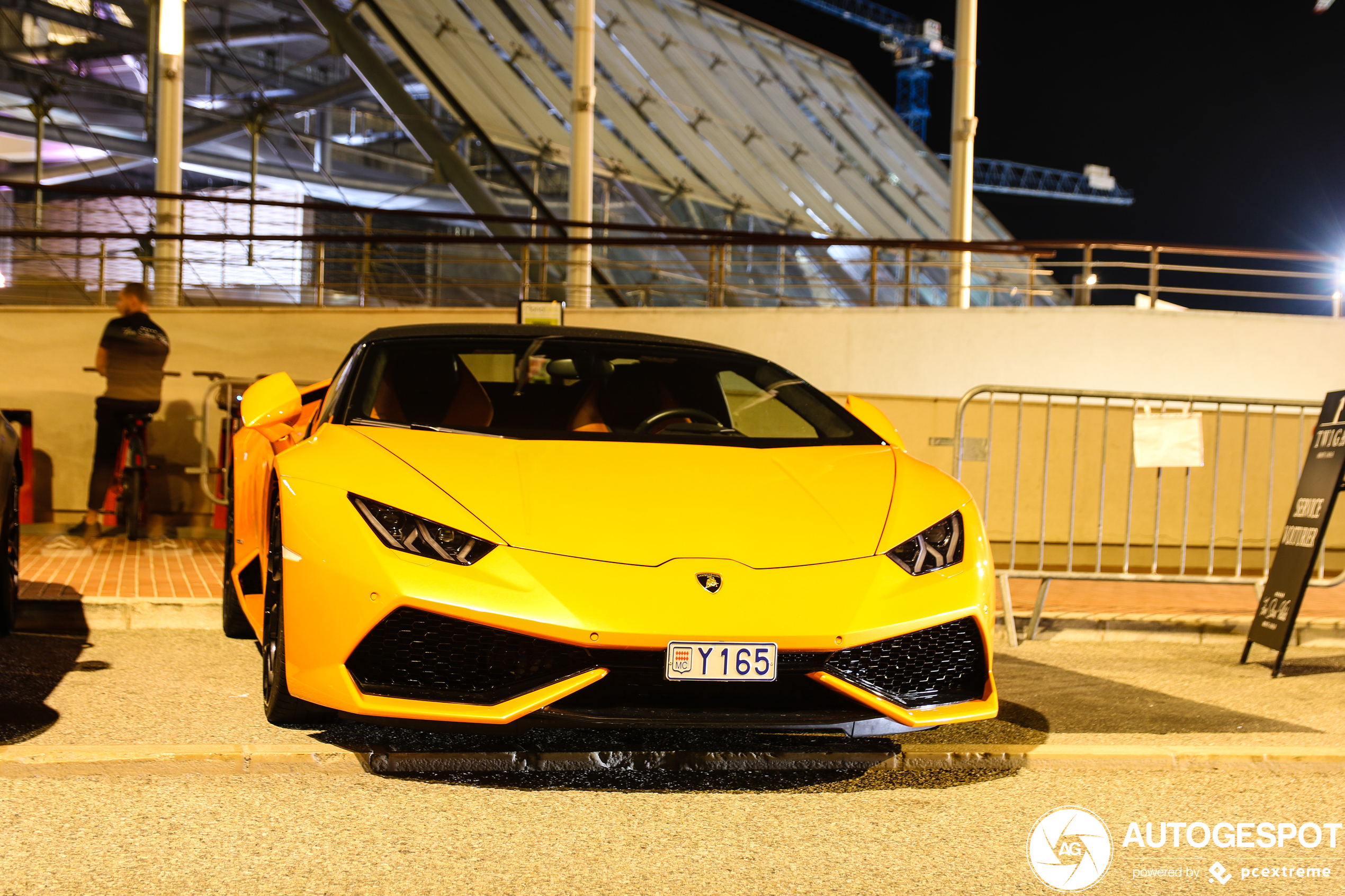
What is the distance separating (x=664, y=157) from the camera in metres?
24.5

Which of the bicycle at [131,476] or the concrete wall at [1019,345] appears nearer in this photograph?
the bicycle at [131,476]

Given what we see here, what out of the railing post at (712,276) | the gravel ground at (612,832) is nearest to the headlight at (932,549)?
the gravel ground at (612,832)

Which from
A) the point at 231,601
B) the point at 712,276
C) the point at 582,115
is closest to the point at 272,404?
the point at 231,601

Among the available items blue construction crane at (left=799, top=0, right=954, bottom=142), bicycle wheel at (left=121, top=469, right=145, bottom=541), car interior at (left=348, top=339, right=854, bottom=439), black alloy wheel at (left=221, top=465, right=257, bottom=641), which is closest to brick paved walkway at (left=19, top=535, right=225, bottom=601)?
bicycle wheel at (left=121, top=469, right=145, bottom=541)

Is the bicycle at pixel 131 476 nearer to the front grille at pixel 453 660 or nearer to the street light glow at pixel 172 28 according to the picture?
the front grille at pixel 453 660

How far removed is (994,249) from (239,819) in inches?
496

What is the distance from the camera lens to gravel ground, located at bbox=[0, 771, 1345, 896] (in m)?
2.72

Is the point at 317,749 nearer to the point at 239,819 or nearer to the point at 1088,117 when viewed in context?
the point at 239,819

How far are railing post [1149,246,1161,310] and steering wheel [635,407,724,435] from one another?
10751 mm

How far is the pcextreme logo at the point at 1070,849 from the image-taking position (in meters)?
2.88

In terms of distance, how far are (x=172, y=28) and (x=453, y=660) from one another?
14477 mm

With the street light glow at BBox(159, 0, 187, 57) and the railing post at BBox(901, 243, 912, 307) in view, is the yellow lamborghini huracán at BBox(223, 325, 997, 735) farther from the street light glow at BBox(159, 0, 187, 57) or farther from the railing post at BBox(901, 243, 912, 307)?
the street light glow at BBox(159, 0, 187, 57)

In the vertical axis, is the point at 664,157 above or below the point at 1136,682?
above

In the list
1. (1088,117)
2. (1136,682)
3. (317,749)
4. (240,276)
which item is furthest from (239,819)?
(1088,117)
